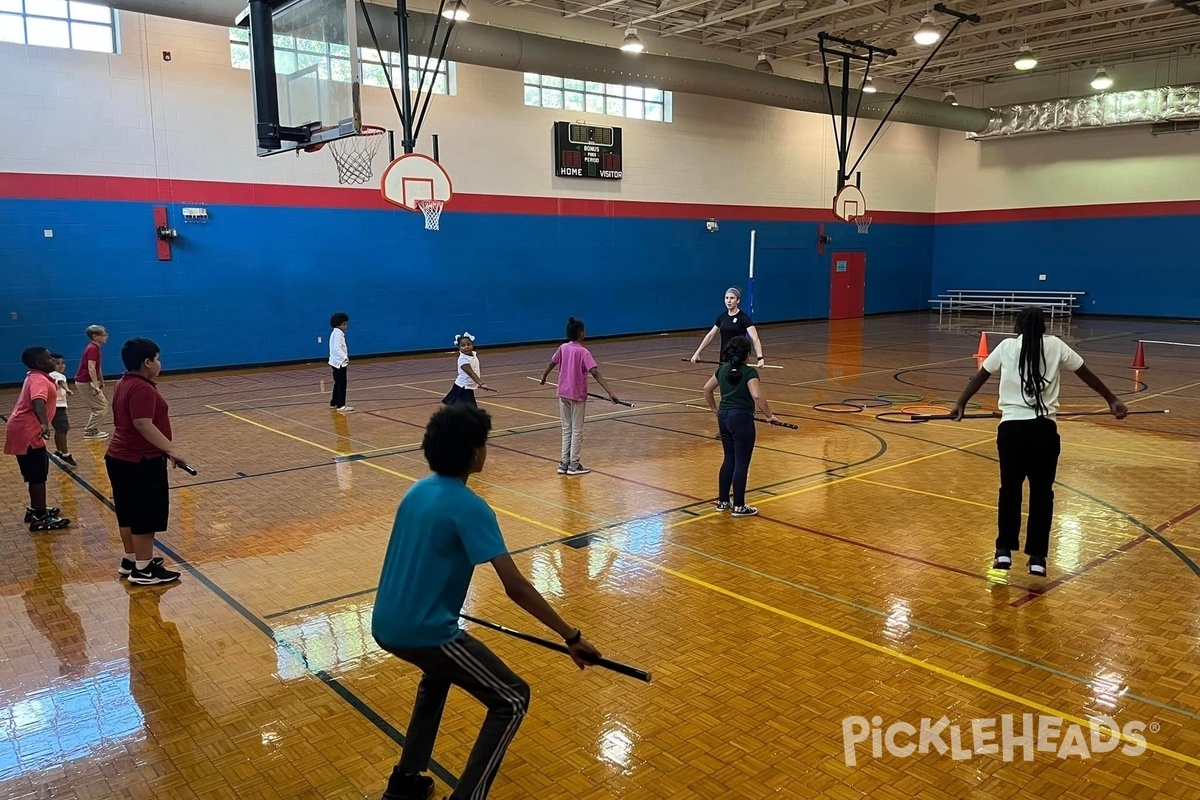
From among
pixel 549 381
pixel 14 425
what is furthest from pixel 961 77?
pixel 14 425

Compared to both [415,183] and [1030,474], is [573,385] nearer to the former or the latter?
[1030,474]

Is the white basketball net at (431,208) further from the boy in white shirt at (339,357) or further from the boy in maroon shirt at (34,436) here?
the boy in maroon shirt at (34,436)

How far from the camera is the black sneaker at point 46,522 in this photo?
270 inches

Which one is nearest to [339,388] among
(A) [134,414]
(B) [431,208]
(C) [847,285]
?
(B) [431,208]

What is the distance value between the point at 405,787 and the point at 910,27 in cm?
2225

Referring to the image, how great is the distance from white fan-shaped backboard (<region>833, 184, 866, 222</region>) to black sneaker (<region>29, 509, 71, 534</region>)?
17976 millimetres

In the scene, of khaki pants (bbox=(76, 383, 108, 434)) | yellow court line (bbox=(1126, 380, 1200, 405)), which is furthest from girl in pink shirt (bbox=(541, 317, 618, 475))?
yellow court line (bbox=(1126, 380, 1200, 405))

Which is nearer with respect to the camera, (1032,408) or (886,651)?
(886,651)

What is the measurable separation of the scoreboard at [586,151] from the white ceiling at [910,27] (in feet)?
8.22

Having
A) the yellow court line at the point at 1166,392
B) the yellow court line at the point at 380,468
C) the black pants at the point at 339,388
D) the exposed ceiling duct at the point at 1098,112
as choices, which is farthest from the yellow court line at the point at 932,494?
the exposed ceiling duct at the point at 1098,112

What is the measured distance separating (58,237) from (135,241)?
125cm

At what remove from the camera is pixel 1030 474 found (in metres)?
5.39

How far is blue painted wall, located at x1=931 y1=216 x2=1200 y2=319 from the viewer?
2569 centimetres

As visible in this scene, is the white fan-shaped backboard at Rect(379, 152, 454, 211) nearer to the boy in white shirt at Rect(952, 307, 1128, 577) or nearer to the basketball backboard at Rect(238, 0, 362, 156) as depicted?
the basketball backboard at Rect(238, 0, 362, 156)
